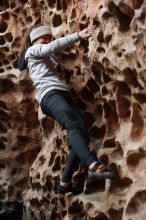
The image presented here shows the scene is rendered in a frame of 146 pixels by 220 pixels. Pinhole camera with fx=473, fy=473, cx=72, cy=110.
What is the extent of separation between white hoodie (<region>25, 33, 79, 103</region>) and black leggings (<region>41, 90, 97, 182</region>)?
0.05 meters

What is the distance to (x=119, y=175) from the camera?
240cm

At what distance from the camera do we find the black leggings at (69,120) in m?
2.47

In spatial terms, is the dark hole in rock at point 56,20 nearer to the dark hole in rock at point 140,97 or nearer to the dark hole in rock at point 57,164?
the dark hole in rock at point 57,164

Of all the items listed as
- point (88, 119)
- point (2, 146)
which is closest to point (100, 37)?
point (88, 119)

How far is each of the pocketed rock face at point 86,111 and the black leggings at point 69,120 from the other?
0.14 m

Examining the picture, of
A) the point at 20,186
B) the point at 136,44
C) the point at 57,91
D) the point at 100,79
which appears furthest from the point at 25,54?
the point at 20,186

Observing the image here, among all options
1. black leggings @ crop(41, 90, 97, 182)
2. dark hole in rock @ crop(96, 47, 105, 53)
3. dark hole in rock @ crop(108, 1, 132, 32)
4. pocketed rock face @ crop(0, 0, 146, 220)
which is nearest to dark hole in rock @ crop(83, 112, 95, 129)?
pocketed rock face @ crop(0, 0, 146, 220)

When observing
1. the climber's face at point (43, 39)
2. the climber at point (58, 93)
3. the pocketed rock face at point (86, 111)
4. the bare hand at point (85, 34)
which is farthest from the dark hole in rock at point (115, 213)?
the climber's face at point (43, 39)

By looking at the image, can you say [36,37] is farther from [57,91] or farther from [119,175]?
[119,175]

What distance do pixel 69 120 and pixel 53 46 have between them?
0.41 metres

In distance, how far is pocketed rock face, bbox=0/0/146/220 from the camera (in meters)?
2.26

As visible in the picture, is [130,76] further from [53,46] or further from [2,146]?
[2,146]

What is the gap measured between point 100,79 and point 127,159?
518mm

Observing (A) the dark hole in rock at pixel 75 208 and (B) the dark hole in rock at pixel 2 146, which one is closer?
(A) the dark hole in rock at pixel 75 208
